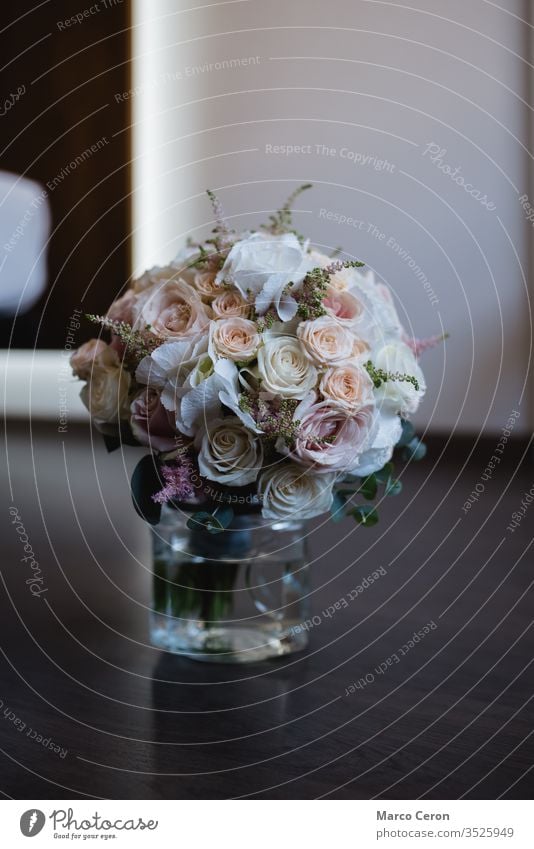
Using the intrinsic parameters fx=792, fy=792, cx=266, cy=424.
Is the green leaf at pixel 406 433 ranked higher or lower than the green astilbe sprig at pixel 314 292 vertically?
lower

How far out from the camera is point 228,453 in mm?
443

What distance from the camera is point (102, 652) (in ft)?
1.60

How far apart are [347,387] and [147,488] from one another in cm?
14


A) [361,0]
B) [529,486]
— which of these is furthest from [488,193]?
[529,486]

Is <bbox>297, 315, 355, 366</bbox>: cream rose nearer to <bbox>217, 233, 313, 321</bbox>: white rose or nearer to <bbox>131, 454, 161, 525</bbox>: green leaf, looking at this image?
<bbox>217, 233, 313, 321</bbox>: white rose

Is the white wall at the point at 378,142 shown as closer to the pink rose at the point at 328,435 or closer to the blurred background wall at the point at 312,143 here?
the blurred background wall at the point at 312,143

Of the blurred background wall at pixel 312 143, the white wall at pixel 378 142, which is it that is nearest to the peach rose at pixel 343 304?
the white wall at pixel 378 142

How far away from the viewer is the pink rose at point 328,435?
0.44 metres

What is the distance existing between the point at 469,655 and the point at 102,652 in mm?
228

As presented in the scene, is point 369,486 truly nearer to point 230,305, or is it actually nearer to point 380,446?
point 380,446

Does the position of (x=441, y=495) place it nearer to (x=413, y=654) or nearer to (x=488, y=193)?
(x=413, y=654)
